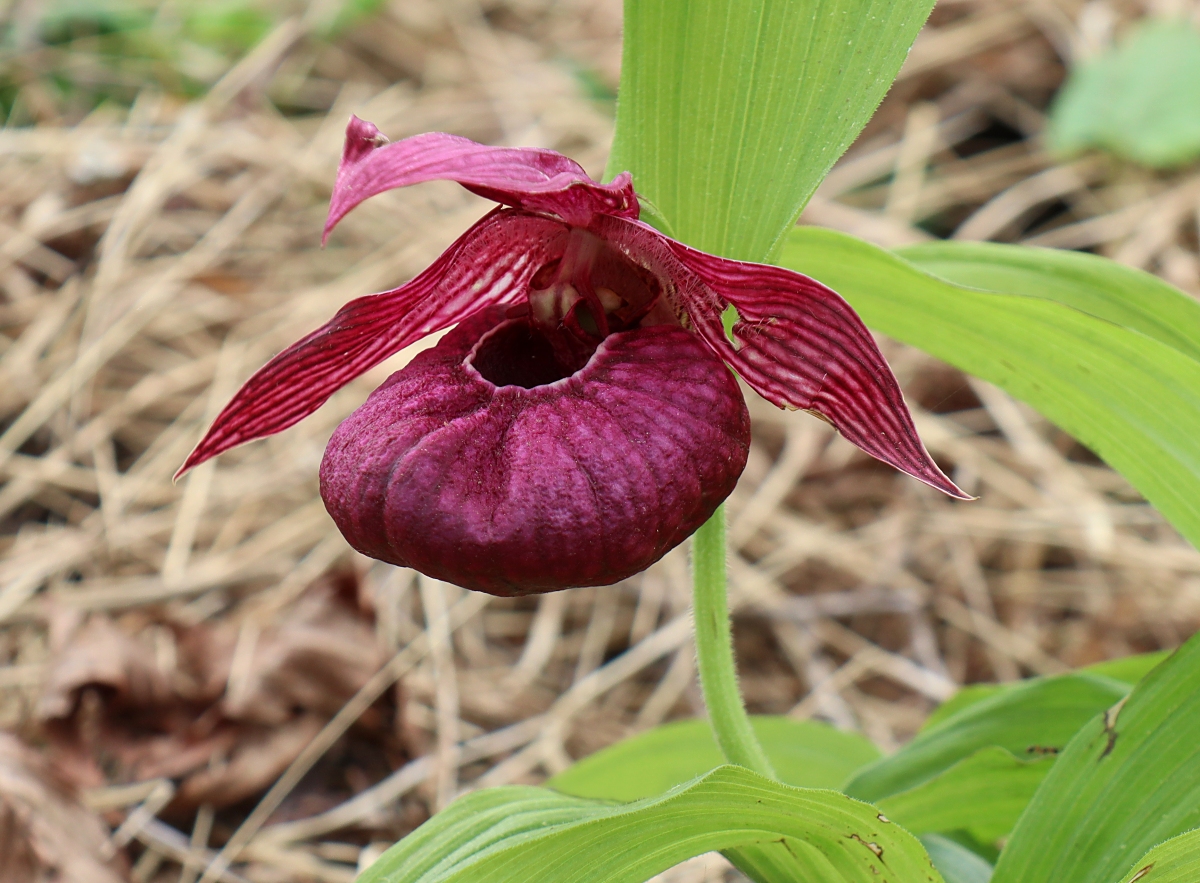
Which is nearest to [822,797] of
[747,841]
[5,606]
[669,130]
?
[747,841]

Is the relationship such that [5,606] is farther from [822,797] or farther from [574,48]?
[574,48]

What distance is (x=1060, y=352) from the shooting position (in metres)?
1.03

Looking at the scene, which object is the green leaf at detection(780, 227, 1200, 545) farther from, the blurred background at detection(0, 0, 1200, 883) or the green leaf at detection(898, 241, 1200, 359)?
the blurred background at detection(0, 0, 1200, 883)

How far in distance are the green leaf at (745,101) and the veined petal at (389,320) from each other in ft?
0.45

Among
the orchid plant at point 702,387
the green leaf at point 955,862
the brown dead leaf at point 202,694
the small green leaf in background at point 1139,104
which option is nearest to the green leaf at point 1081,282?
the orchid plant at point 702,387

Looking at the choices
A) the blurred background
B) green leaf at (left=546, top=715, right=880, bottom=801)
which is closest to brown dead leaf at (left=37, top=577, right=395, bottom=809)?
the blurred background

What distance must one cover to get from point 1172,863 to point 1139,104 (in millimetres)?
2819

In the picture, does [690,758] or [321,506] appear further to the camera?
[321,506]

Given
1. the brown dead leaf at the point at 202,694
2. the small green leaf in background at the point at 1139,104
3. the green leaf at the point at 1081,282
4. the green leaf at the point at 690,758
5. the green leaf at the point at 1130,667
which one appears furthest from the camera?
the small green leaf in background at the point at 1139,104

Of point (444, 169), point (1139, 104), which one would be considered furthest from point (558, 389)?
point (1139, 104)

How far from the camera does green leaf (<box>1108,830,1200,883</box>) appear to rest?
820 millimetres

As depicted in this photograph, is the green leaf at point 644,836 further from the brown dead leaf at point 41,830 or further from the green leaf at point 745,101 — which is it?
the brown dead leaf at point 41,830

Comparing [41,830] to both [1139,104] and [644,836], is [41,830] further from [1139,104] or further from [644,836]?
[1139,104]

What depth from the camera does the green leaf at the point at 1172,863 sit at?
82 cm
